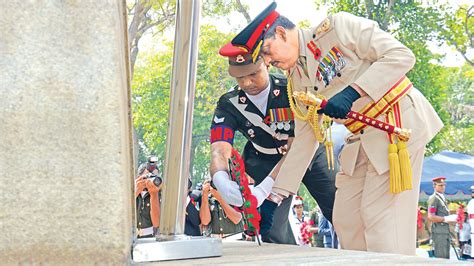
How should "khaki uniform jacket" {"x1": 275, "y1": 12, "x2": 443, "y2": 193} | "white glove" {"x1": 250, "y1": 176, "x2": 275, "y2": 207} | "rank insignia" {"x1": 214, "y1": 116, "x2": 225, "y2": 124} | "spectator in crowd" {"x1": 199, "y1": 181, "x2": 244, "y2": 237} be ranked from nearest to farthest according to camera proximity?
"khaki uniform jacket" {"x1": 275, "y1": 12, "x2": 443, "y2": 193}, "white glove" {"x1": 250, "y1": 176, "x2": 275, "y2": 207}, "rank insignia" {"x1": 214, "y1": 116, "x2": 225, "y2": 124}, "spectator in crowd" {"x1": 199, "y1": 181, "x2": 244, "y2": 237}

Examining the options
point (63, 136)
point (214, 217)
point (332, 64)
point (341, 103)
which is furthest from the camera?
point (214, 217)

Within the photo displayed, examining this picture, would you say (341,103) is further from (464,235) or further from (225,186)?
(464,235)

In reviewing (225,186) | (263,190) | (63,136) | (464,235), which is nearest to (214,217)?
(225,186)

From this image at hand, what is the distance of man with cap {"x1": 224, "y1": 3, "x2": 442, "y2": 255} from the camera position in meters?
2.54

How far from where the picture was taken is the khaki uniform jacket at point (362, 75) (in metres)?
2.56

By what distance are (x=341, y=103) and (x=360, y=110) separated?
0.22 metres

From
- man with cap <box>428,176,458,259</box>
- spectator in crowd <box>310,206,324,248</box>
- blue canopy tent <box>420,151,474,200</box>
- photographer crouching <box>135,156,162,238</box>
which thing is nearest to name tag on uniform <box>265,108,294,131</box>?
photographer crouching <box>135,156,162,238</box>

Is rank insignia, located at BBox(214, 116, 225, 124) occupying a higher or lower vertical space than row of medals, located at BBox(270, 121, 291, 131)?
higher

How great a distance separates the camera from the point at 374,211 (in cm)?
258

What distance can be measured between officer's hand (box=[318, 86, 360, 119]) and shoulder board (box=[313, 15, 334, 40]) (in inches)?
12.1

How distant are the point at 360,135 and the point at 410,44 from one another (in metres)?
14.4

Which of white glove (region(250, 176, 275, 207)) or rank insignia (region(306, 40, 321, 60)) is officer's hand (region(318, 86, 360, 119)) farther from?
white glove (region(250, 176, 275, 207))

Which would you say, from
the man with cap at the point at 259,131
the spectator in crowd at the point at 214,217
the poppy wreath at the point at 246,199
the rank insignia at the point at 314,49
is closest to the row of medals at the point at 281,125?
the man with cap at the point at 259,131

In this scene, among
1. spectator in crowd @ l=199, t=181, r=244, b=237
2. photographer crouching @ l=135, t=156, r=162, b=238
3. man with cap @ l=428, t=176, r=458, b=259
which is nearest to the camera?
photographer crouching @ l=135, t=156, r=162, b=238
